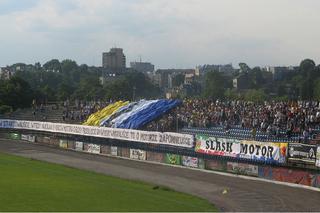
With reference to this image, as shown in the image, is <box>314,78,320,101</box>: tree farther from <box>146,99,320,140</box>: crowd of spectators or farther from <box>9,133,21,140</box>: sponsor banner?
<box>9,133,21,140</box>: sponsor banner

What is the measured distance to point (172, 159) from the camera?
1839 inches

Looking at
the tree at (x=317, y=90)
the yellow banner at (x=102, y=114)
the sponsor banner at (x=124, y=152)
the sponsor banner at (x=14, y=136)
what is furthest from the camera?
the tree at (x=317, y=90)

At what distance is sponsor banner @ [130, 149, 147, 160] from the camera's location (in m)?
50.4

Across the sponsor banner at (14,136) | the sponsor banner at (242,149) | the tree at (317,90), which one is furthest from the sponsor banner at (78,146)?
the tree at (317,90)

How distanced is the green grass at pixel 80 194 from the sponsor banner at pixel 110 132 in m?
8.92

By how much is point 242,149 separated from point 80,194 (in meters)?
15.5

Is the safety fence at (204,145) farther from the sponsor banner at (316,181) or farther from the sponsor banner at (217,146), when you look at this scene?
the sponsor banner at (316,181)

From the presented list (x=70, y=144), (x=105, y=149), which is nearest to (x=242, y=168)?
(x=105, y=149)

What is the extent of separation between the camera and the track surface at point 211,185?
1168 inches

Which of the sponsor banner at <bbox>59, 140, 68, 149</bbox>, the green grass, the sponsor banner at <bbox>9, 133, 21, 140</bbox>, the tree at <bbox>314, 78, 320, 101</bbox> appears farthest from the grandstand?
the tree at <bbox>314, 78, 320, 101</bbox>

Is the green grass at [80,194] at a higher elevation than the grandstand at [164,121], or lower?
lower

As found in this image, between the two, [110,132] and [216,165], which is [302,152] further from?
[110,132]

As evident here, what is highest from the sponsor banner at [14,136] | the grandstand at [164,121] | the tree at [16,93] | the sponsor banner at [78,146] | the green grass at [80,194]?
the tree at [16,93]

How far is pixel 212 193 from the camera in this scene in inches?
1312
